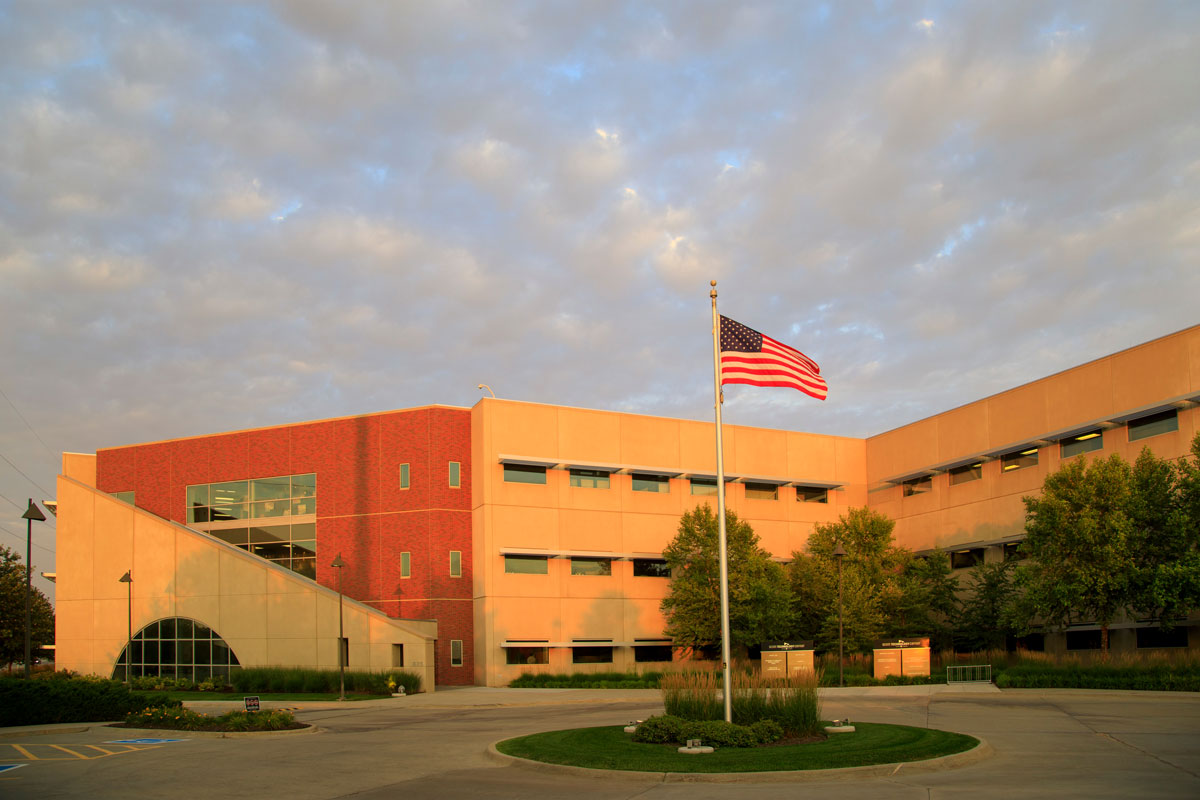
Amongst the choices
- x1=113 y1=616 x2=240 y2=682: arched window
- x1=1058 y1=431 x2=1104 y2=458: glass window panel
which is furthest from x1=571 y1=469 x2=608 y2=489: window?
x1=1058 y1=431 x2=1104 y2=458: glass window panel

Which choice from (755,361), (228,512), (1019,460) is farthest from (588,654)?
(755,361)

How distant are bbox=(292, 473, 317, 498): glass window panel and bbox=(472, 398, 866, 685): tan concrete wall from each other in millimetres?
8692

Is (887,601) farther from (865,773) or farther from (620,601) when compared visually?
(865,773)

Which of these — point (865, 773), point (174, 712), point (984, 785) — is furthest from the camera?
point (174, 712)

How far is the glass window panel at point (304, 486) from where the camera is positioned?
5106cm

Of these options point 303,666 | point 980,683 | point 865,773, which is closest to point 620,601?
point 303,666

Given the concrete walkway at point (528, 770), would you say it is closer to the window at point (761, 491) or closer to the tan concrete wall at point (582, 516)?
the tan concrete wall at point (582, 516)

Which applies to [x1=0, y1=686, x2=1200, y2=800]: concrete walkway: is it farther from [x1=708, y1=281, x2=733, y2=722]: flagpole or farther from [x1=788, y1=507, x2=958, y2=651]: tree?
[x1=788, y1=507, x2=958, y2=651]: tree

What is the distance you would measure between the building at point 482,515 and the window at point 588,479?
9 centimetres

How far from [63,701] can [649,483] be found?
3162cm

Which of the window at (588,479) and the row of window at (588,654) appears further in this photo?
the window at (588,479)

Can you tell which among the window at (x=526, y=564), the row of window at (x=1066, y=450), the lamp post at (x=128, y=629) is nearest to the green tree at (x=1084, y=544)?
the row of window at (x=1066, y=450)

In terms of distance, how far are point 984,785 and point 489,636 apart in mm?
35510

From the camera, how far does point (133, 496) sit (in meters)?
54.3
